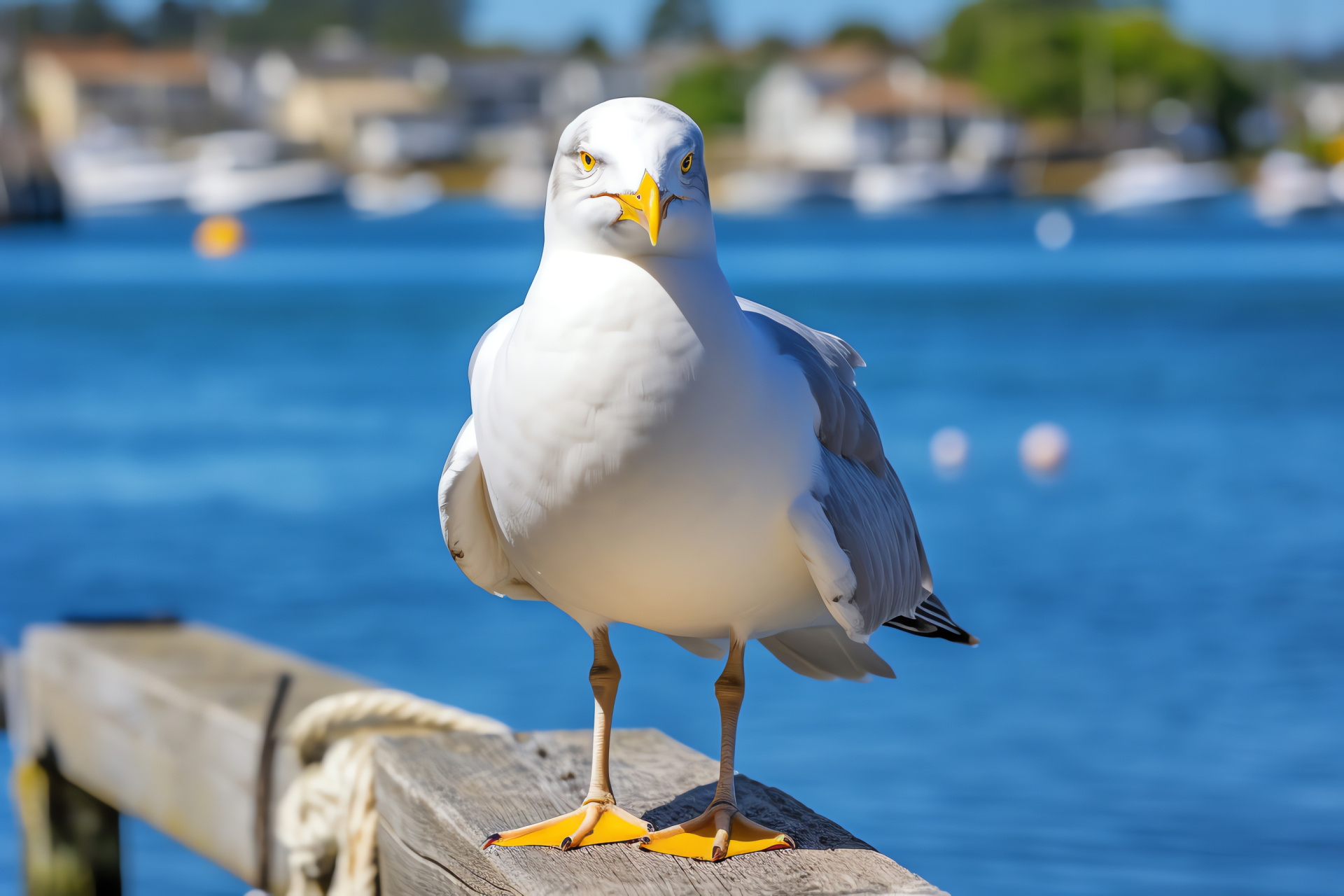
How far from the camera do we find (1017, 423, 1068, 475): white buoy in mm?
17969

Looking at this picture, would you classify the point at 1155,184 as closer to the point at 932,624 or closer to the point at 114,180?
the point at 114,180

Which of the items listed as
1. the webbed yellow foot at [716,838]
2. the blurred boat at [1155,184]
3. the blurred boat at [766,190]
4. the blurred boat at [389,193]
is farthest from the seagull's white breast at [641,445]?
the blurred boat at [389,193]

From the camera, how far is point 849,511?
238 centimetres

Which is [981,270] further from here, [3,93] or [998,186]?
[3,93]

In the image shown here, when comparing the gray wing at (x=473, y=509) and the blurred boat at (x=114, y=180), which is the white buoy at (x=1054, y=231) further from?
the gray wing at (x=473, y=509)

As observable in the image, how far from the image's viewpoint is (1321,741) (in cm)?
933

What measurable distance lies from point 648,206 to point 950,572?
11.7 m

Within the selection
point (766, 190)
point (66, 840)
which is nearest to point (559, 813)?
point (66, 840)

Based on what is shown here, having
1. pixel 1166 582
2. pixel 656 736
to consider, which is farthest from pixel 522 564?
pixel 1166 582

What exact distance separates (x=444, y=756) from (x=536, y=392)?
0.91 m

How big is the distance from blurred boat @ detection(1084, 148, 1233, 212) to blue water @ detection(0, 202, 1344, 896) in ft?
147

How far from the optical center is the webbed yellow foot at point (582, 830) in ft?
7.60

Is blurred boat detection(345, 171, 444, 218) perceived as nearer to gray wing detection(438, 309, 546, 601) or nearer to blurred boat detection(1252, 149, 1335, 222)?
blurred boat detection(1252, 149, 1335, 222)

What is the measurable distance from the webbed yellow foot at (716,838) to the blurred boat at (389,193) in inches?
4012
